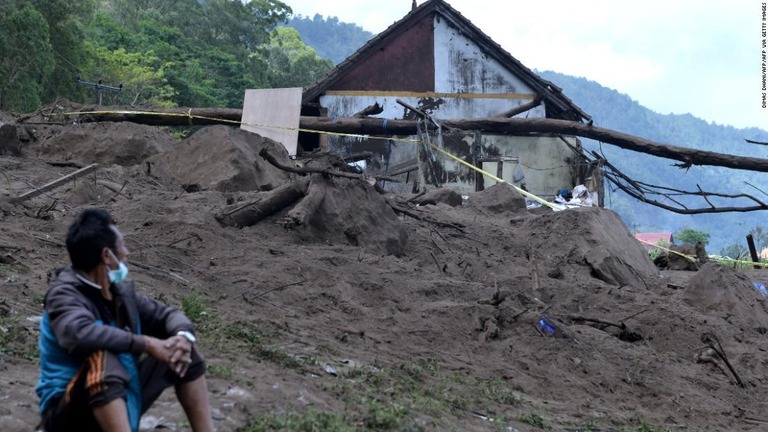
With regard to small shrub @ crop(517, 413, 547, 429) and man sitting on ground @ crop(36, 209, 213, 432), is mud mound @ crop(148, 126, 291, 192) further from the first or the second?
man sitting on ground @ crop(36, 209, 213, 432)

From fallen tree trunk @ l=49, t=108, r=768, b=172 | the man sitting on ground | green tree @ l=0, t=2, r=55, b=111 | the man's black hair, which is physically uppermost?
green tree @ l=0, t=2, r=55, b=111

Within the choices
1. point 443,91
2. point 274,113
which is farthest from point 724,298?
point 443,91

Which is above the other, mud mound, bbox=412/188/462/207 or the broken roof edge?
the broken roof edge

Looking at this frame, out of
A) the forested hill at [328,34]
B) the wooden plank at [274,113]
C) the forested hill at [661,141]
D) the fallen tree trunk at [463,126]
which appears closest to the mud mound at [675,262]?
the fallen tree trunk at [463,126]

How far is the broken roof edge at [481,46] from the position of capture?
26.6 m

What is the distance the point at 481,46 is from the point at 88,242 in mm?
23728

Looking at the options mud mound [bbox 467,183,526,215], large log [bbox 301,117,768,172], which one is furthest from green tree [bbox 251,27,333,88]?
mud mound [bbox 467,183,526,215]

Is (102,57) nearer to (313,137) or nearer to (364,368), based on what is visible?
(313,137)

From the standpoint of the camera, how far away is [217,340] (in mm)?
6785

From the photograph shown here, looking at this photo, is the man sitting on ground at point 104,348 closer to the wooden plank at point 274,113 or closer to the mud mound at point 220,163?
the mud mound at point 220,163

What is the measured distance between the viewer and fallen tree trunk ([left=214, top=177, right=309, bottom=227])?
34.3 ft

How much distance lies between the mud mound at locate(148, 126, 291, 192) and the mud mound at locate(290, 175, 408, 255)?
1.59 meters

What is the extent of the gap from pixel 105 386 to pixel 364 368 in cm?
302

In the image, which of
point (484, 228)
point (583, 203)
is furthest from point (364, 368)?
point (583, 203)
